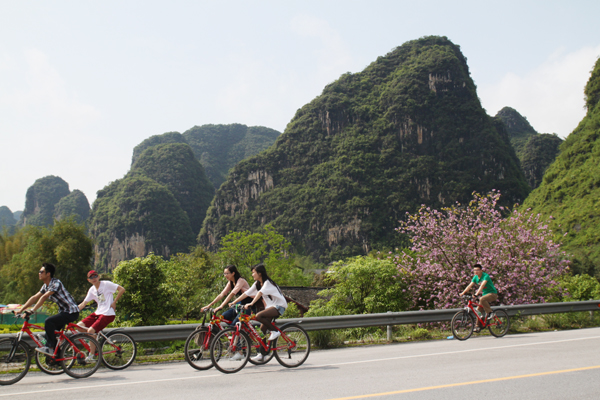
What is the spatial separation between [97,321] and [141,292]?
13040 mm

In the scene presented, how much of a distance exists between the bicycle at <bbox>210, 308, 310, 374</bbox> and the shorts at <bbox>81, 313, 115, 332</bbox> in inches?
89.2

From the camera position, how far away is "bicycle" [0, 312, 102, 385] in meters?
7.46

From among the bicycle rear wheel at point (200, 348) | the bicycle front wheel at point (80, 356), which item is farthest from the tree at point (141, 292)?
the bicycle rear wheel at point (200, 348)

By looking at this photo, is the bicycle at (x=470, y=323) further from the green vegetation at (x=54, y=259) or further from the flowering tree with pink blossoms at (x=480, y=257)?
the green vegetation at (x=54, y=259)

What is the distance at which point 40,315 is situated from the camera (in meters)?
38.2

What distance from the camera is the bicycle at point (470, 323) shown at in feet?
38.5

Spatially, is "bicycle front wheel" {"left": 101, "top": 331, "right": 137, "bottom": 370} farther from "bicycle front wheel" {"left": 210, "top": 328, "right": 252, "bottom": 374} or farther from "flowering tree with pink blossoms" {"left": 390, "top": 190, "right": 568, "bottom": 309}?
"flowering tree with pink blossoms" {"left": 390, "top": 190, "right": 568, "bottom": 309}

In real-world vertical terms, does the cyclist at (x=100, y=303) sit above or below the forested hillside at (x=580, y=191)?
below

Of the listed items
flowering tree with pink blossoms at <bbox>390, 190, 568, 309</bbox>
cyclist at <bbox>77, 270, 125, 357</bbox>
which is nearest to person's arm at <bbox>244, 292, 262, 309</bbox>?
cyclist at <bbox>77, 270, 125, 357</bbox>

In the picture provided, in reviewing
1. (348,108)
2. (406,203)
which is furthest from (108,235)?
(406,203)

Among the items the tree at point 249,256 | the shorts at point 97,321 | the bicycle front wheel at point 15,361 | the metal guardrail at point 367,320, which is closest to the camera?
the bicycle front wheel at point 15,361

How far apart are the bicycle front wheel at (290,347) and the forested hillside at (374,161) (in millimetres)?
134355

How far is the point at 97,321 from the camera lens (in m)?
8.38

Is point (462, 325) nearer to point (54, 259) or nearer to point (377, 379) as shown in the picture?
point (377, 379)
